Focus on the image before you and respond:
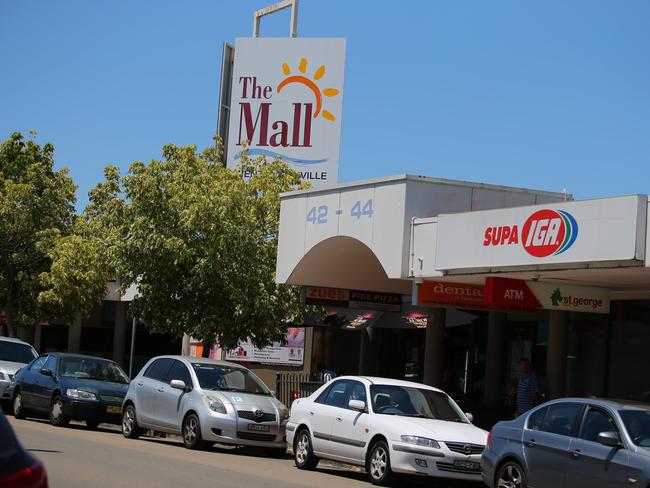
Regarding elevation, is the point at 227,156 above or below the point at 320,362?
above

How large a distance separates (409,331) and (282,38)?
1470 centimetres

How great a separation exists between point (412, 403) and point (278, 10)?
28485mm

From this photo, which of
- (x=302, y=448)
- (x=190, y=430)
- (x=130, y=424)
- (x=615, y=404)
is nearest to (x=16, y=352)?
(x=130, y=424)

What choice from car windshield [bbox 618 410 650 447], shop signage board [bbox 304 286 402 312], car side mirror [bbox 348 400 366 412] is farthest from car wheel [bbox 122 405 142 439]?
car windshield [bbox 618 410 650 447]

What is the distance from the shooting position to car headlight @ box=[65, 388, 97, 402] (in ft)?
70.2

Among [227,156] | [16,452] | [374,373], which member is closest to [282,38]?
[227,156]

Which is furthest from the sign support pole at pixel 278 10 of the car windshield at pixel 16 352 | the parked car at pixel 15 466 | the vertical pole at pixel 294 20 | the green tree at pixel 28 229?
the parked car at pixel 15 466

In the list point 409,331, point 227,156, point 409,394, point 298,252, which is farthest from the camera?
point 227,156

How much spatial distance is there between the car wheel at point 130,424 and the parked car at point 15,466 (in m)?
14.8

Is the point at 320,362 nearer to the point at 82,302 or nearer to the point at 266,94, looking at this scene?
the point at 82,302

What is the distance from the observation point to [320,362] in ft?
109

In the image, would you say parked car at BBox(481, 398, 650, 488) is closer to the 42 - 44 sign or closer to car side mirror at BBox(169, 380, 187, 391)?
car side mirror at BBox(169, 380, 187, 391)

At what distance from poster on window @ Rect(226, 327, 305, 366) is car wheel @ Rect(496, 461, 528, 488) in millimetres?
20235

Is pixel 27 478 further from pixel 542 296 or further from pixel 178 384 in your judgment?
pixel 542 296
